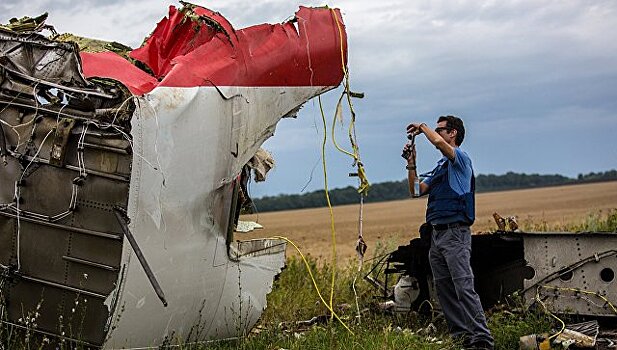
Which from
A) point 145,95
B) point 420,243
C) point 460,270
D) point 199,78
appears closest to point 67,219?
point 145,95

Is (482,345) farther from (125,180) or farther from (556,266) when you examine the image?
(125,180)

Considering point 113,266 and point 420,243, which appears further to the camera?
point 420,243

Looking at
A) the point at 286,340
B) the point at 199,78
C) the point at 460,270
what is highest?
the point at 199,78

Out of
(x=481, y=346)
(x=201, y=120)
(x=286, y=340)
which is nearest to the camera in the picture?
(x=201, y=120)

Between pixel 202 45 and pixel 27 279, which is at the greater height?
pixel 202 45

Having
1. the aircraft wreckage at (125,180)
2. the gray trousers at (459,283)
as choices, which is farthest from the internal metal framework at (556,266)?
the aircraft wreckage at (125,180)

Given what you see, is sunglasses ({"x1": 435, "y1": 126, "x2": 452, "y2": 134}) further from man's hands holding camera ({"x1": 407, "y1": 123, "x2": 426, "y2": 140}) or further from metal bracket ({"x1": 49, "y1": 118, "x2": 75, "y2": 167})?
metal bracket ({"x1": 49, "y1": 118, "x2": 75, "y2": 167})

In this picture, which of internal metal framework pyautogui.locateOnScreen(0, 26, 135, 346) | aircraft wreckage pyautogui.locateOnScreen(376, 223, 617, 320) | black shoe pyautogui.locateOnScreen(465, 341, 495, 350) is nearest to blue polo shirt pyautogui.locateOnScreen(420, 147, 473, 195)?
aircraft wreckage pyautogui.locateOnScreen(376, 223, 617, 320)

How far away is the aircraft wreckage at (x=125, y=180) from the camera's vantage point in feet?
22.7

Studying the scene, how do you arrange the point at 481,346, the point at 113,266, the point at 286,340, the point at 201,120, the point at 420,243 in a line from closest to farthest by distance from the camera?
the point at 113,266, the point at 201,120, the point at 481,346, the point at 286,340, the point at 420,243

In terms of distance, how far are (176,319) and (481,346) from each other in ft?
9.04

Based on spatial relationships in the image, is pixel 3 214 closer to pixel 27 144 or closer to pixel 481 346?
pixel 27 144

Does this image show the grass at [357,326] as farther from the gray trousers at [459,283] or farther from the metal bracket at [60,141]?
the metal bracket at [60,141]

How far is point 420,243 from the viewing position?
9.84 meters
